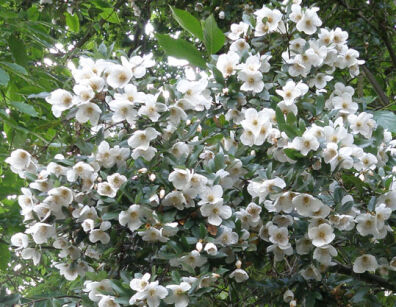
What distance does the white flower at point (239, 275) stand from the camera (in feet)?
4.31

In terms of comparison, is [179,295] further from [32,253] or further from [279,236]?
[32,253]

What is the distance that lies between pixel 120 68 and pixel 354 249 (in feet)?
2.66

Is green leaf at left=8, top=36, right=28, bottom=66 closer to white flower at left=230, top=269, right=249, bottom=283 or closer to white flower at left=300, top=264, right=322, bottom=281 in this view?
white flower at left=230, top=269, right=249, bottom=283

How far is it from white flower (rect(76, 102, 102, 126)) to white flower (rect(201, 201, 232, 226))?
0.38 m

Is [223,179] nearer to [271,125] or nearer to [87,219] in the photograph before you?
[271,125]

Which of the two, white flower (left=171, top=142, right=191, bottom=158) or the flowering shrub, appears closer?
the flowering shrub

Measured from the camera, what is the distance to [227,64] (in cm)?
158

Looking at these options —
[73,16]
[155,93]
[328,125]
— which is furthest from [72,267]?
[73,16]

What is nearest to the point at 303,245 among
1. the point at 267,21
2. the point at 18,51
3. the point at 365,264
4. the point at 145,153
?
the point at 365,264

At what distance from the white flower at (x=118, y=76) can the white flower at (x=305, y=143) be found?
478 mm

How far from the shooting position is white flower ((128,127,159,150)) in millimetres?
1327

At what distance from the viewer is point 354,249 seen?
1409 mm

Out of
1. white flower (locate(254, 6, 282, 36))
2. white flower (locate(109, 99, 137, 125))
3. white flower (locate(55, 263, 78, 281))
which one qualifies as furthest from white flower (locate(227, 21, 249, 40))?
white flower (locate(55, 263, 78, 281))

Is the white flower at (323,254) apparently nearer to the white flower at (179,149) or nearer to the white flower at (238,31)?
the white flower at (179,149)
